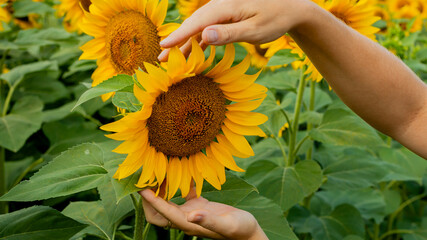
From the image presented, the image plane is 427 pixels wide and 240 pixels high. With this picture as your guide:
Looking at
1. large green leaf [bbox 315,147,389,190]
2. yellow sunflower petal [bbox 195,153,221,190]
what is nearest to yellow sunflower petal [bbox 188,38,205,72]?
yellow sunflower petal [bbox 195,153,221,190]

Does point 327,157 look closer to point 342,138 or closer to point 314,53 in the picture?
point 342,138

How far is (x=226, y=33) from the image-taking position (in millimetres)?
713

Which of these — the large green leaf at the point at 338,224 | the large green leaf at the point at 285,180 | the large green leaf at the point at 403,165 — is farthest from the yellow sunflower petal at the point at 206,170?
the large green leaf at the point at 403,165

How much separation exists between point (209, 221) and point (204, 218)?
1 centimetres

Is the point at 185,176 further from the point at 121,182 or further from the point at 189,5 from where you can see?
the point at 189,5

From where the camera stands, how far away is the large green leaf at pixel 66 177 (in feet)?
2.95

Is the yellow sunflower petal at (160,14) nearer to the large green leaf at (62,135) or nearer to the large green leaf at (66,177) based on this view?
the large green leaf at (66,177)

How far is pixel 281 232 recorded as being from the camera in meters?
1.06

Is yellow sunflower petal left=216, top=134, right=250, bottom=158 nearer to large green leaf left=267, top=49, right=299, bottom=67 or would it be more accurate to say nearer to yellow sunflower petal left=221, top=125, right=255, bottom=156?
yellow sunflower petal left=221, top=125, right=255, bottom=156

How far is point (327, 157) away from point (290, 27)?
1155 millimetres

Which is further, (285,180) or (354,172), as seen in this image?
(354,172)

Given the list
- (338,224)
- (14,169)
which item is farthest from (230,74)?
(14,169)

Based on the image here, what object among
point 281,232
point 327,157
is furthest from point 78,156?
point 327,157

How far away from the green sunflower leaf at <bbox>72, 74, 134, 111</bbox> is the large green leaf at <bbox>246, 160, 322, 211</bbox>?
74 centimetres
